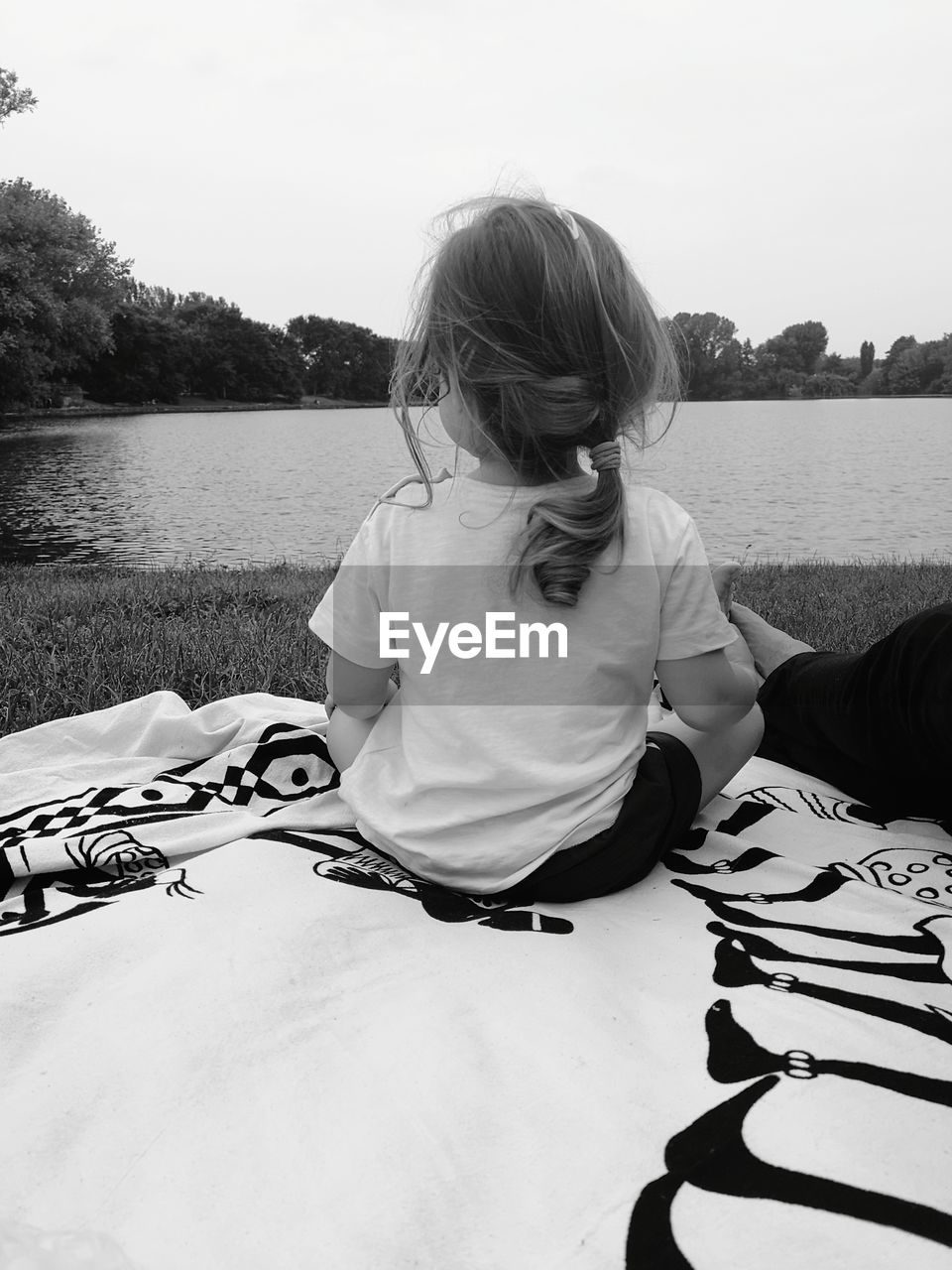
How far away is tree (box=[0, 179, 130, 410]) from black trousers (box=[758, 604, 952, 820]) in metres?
31.0

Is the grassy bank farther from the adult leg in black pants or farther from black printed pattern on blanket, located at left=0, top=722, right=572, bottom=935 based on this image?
the adult leg in black pants

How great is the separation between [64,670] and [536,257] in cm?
289

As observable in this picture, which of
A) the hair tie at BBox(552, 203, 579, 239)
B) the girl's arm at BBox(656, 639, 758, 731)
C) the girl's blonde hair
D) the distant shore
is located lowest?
the girl's arm at BBox(656, 639, 758, 731)

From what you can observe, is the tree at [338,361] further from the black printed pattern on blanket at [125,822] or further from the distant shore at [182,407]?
the black printed pattern on blanket at [125,822]

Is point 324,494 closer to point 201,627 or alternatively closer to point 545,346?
point 201,627

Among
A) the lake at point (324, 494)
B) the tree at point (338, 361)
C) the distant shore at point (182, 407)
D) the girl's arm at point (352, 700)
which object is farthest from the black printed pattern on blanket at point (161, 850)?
the tree at point (338, 361)

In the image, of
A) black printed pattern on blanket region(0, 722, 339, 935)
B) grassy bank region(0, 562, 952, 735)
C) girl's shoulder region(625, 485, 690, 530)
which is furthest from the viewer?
grassy bank region(0, 562, 952, 735)

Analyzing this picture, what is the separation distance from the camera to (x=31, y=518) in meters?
13.4

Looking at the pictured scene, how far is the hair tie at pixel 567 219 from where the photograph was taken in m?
1.67

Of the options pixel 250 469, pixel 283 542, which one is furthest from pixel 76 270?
pixel 283 542

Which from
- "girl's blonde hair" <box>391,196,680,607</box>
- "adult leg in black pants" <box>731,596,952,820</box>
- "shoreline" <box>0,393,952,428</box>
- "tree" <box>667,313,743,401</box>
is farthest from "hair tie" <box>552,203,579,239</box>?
"tree" <box>667,313,743,401</box>

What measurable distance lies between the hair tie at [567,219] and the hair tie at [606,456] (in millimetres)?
371

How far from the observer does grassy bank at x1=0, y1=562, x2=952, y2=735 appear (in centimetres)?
370

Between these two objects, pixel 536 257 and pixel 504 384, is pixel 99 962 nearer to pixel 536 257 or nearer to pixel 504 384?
pixel 504 384
